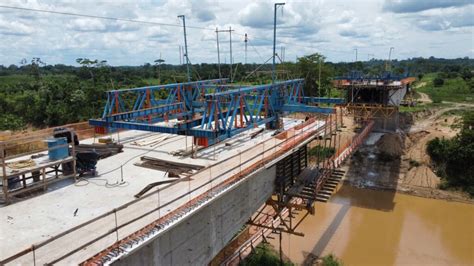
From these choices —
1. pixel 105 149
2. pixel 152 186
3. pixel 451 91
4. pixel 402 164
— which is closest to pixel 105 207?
pixel 152 186

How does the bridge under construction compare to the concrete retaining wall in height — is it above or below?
above

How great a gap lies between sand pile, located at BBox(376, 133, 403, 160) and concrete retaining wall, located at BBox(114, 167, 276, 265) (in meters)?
22.8

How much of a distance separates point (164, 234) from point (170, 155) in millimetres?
7571

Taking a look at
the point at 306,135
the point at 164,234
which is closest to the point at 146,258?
the point at 164,234

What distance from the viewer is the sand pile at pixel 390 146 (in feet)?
118

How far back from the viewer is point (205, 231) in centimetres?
1264

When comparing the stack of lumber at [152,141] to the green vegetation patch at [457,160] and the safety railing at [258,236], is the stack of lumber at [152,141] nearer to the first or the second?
the safety railing at [258,236]

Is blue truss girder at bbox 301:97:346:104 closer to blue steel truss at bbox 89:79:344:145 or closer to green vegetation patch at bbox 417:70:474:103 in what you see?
blue steel truss at bbox 89:79:344:145

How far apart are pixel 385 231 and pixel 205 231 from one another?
18.3m

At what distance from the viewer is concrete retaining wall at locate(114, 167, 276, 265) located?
10.3m

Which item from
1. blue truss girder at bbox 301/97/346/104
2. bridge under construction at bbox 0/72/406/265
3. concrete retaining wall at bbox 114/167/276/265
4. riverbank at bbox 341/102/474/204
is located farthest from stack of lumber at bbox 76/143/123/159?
riverbank at bbox 341/102/474/204

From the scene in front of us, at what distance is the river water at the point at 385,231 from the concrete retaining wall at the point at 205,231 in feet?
27.4

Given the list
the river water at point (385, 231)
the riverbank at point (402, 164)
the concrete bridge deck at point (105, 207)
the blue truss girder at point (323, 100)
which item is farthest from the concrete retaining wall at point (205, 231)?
the riverbank at point (402, 164)

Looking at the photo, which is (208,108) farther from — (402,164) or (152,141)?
(402,164)
